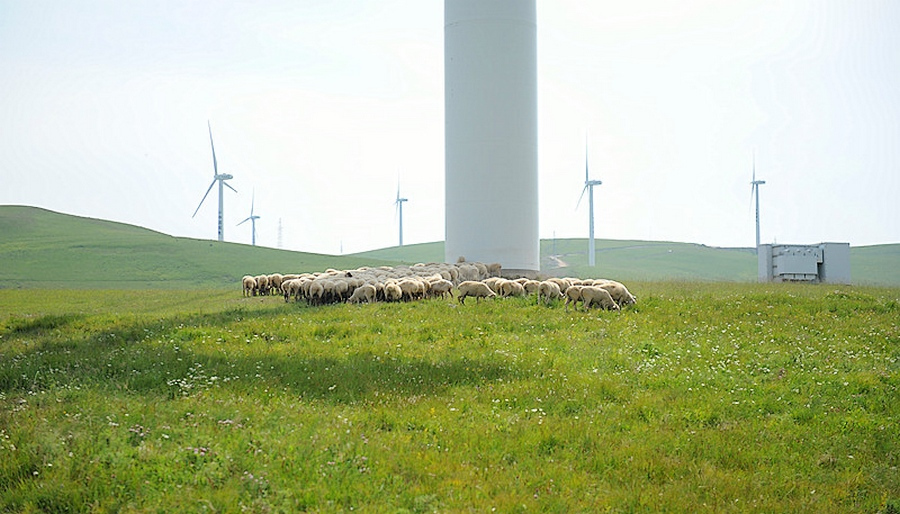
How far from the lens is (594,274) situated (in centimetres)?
8162

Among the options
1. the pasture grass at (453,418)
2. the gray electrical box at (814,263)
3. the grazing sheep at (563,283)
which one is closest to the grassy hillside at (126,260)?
the gray electrical box at (814,263)

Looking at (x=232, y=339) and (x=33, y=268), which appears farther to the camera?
(x=33, y=268)

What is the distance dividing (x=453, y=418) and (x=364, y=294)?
14.2 metres

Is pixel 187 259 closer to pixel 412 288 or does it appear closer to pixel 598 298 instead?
pixel 412 288

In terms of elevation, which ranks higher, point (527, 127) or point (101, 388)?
point (527, 127)

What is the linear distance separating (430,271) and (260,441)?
21400 mm

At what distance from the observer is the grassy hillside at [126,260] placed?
64.3m

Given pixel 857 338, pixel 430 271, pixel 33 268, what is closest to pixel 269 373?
pixel 857 338

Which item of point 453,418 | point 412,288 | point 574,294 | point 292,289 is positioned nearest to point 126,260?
point 292,289

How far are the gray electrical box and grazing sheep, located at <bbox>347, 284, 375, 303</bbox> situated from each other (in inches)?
855

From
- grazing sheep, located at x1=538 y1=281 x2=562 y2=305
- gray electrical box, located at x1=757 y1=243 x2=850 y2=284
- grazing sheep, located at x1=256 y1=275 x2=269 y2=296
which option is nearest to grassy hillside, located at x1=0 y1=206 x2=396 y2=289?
grazing sheep, located at x1=256 y1=275 x2=269 y2=296

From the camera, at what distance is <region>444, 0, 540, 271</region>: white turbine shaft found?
119ft

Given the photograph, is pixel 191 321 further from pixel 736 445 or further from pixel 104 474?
pixel 736 445

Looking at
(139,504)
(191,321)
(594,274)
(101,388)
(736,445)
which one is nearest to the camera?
(139,504)
